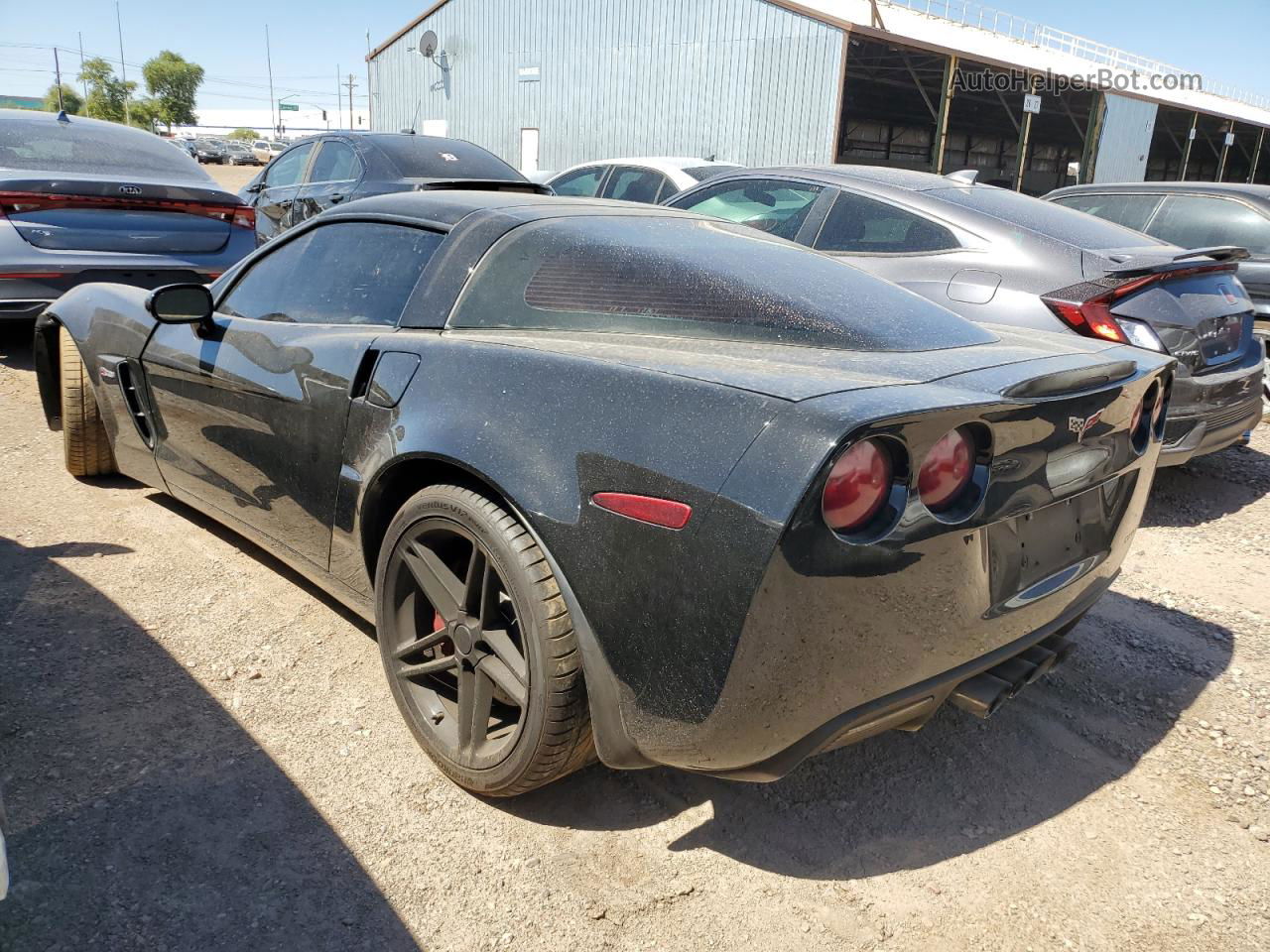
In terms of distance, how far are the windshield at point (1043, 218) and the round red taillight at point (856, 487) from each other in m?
3.10

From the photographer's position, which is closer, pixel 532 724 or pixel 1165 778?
pixel 532 724

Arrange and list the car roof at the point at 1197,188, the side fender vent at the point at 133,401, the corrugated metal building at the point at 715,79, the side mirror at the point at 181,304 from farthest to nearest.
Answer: the corrugated metal building at the point at 715,79
the car roof at the point at 1197,188
the side fender vent at the point at 133,401
the side mirror at the point at 181,304

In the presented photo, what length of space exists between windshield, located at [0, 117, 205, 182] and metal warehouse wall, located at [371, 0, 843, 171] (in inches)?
565

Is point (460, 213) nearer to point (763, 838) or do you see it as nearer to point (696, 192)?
point (763, 838)

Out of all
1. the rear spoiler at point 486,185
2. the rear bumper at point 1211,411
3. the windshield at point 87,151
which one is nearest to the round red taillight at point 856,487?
the rear bumper at point 1211,411

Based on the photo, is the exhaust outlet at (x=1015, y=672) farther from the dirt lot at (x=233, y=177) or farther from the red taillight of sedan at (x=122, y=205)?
the dirt lot at (x=233, y=177)

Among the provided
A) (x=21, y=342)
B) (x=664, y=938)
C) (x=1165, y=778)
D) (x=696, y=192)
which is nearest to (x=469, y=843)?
(x=664, y=938)

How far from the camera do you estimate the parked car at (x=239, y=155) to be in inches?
2096

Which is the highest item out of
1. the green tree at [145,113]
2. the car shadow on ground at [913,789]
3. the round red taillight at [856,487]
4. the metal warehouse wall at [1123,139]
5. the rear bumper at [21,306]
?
the green tree at [145,113]

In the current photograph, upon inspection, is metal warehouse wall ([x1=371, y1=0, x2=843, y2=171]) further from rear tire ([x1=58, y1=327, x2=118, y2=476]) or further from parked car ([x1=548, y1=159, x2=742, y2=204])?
rear tire ([x1=58, y1=327, x2=118, y2=476])

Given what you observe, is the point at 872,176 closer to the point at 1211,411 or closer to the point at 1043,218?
the point at 1043,218

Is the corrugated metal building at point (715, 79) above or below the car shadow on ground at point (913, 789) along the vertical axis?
above

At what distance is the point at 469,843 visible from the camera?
215 cm

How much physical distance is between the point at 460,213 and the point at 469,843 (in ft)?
5.53
